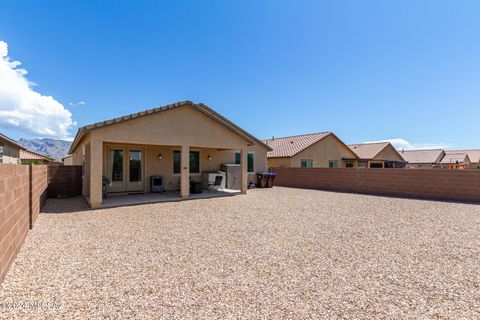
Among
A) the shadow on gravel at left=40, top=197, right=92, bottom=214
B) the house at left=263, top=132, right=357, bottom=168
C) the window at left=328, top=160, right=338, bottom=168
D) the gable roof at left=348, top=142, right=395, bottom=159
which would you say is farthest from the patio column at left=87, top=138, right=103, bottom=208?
the gable roof at left=348, top=142, right=395, bottom=159

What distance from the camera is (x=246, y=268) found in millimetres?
4121

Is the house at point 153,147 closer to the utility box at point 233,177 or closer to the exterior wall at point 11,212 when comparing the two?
the utility box at point 233,177

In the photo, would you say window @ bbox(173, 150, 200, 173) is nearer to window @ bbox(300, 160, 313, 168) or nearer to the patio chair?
the patio chair

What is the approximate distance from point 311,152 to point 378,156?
10981mm

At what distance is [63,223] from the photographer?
706cm

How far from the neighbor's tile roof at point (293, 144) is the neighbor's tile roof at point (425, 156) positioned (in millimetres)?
26769

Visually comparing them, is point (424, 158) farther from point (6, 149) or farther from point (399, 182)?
A: point (6, 149)

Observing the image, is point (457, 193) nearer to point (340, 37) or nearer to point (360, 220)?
point (360, 220)

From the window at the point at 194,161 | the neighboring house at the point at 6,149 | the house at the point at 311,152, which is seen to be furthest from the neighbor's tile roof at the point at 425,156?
the neighboring house at the point at 6,149

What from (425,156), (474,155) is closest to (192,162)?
(425,156)

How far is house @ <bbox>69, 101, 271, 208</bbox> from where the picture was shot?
942cm

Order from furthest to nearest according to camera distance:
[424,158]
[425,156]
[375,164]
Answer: [425,156] < [424,158] < [375,164]

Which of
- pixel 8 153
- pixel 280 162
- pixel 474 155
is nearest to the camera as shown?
pixel 8 153

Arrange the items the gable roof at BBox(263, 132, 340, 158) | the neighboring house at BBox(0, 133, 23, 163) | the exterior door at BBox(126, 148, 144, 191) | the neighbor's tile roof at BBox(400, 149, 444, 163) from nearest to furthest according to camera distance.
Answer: the exterior door at BBox(126, 148, 144, 191)
the neighboring house at BBox(0, 133, 23, 163)
the gable roof at BBox(263, 132, 340, 158)
the neighbor's tile roof at BBox(400, 149, 444, 163)
